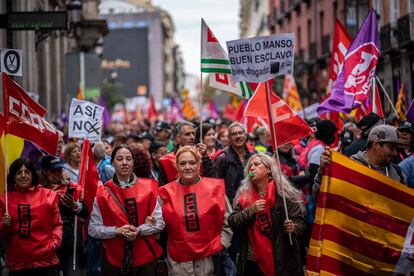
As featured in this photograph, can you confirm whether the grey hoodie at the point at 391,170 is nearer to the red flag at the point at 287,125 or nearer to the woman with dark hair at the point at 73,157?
the red flag at the point at 287,125

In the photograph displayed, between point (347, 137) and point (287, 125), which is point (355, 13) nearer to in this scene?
point (347, 137)

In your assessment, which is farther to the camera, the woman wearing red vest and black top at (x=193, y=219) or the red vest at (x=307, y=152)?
the red vest at (x=307, y=152)

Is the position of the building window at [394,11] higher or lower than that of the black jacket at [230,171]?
higher

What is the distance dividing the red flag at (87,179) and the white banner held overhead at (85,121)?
0.51 m

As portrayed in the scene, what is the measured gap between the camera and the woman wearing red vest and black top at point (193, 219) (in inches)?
290

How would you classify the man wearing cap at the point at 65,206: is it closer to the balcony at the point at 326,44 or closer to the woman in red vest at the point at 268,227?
the woman in red vest at the point at 268,227

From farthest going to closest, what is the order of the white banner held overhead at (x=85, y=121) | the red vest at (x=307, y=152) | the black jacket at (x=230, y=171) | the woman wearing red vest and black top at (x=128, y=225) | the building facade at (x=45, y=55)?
the building facade at (x=45, y=55), the red vest at (x=307, y=152), the black jacket at (x=230, y=171), the white banner held overhead at (x=85, y=121), the woman wearing red vest and black top at (x=128, y=225)

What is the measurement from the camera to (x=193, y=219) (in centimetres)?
736

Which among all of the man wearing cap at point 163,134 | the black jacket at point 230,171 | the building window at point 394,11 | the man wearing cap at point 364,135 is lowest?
the black jacket at point 230,171

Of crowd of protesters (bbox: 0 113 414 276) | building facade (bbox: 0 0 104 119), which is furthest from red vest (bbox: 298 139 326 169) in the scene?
building facade (bbox: 0 0 104 119)

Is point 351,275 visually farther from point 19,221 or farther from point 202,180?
point 19,221

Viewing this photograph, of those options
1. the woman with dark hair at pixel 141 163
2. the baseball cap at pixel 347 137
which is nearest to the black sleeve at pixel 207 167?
the woman with dark hair at pixel 141 163

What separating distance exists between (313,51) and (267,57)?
108 feet

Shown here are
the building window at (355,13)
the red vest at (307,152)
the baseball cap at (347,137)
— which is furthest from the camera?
the building window at (355,13)
